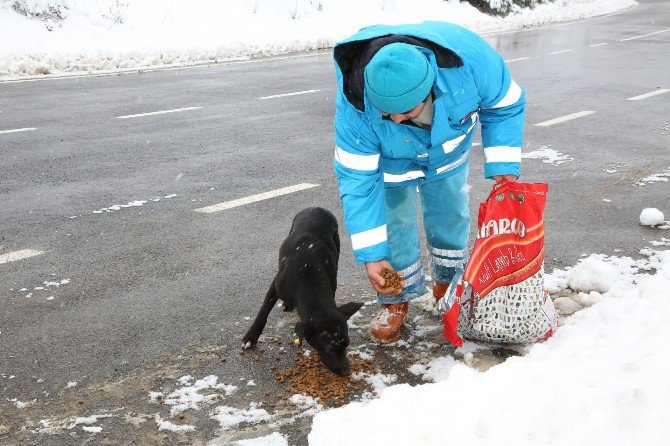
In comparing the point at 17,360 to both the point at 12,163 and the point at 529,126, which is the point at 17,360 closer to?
the point at 12,163

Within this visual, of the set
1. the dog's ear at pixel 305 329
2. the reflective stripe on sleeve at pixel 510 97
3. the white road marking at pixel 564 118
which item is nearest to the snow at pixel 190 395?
the dog's ear at pixel 305 329

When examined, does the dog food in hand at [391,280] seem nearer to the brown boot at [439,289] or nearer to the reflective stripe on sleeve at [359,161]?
the reflective stripe on sleeve at [359,161]

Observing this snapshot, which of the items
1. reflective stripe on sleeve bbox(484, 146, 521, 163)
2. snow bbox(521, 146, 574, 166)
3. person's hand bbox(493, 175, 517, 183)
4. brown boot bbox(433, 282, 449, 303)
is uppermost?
reflective stripe on sleeve bbox(484, 146, 521, 163)

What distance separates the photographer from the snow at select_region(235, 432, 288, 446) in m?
3.27

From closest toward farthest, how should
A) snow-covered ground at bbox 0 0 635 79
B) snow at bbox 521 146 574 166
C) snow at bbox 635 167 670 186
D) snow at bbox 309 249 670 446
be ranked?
snow at bbox 309 249 670 446 < snow at bbox 635 167 670 186 < snow at bbox 521 146 574 166 < snow-covered ground at bbox 0 0 635 79

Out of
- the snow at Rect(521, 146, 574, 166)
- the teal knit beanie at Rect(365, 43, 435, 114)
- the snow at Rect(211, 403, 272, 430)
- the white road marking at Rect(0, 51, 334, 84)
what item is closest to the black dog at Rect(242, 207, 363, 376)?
the snow at Rect(211, 403, 272, 430)

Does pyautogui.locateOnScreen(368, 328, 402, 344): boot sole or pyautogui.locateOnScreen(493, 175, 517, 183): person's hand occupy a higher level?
pyautogui.locateOnScreen(493, 175, 517, 183): person's hand

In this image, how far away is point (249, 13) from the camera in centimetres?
2542

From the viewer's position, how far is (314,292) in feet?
13.5

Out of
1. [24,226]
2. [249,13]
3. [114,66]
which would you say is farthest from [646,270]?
[249,13]

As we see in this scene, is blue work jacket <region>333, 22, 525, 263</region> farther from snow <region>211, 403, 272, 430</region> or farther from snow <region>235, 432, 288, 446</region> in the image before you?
snow <region>235, 432, 288, 446</region>

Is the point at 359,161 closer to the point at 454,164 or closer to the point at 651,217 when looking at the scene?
the point at 454,164

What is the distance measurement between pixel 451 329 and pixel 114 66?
45.9 ft

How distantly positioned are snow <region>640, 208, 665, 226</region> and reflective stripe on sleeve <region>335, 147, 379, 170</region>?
309 cm
